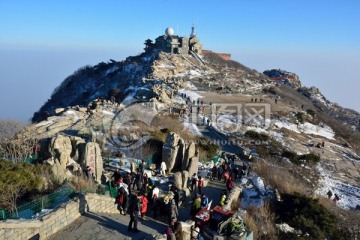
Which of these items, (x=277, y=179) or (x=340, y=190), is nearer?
(x=277, y=179)

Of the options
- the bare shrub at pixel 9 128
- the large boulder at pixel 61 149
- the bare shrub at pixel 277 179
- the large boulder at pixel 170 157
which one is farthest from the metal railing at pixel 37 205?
the bare shrub at pixel 9 128

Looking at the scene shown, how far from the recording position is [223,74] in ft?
220

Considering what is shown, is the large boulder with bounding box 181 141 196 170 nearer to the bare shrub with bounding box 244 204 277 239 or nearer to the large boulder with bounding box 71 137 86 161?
the bare shrub with bounding box 244 204 277 239

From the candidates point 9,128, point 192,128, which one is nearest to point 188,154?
point 192,128

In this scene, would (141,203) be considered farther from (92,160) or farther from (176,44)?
(176,44)

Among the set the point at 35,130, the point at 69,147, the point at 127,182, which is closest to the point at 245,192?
the point at 127,182

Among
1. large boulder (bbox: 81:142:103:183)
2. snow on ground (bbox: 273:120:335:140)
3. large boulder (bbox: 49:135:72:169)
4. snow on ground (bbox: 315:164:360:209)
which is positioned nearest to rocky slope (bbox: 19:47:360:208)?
snow on ground (bbox: 273:120:335:140)

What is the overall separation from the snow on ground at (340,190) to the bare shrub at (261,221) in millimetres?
8986

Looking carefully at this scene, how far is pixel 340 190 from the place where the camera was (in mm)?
24859

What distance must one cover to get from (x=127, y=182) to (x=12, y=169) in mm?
4580

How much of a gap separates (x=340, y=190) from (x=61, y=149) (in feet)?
60.1

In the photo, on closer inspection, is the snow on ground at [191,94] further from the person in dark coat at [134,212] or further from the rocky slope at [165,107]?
the person in dark coat at [134,212]

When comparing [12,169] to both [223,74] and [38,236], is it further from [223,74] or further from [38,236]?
[223,74]

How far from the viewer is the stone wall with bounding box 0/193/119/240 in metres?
9.91
